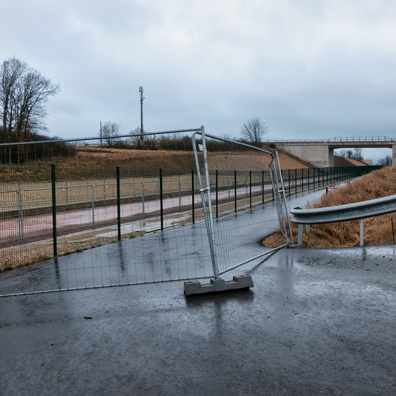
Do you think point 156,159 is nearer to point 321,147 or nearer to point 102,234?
point 102,234

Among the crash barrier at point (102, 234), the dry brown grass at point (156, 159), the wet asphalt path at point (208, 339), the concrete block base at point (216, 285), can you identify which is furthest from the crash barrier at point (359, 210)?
the concrete block base at point (216, 285)

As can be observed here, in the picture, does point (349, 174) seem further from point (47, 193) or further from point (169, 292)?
point (169, 292)

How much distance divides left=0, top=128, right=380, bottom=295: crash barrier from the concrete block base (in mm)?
1005

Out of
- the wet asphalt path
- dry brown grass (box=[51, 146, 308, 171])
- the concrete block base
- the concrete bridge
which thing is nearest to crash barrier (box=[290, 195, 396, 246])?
dry brown grass (box=[51, 146, 308, 171])

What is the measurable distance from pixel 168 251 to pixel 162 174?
3.54 m

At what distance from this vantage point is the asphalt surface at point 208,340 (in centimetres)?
342

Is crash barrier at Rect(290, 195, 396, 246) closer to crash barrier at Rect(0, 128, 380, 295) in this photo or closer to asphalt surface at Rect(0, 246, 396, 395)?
crash barrier at Rect(0, 128, 380, 295)

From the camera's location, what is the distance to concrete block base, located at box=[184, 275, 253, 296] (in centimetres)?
568

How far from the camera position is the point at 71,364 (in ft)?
12.5

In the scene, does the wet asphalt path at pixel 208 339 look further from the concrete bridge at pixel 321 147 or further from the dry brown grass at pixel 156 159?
the concrete bridge at pixel 321 147

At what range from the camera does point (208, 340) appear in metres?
4.25

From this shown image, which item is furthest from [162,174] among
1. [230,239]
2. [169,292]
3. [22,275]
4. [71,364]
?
[71,364]

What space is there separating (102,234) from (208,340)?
9.33m

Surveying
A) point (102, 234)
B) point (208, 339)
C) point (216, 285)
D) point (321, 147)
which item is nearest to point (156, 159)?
point (216, 285)
